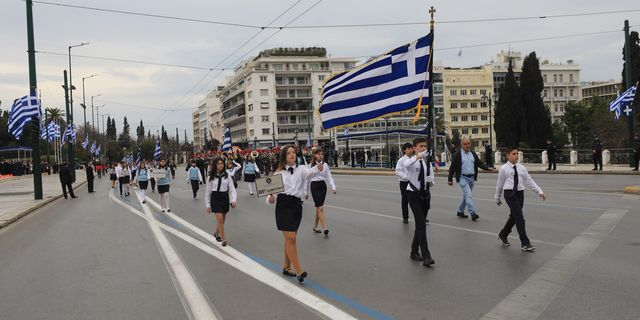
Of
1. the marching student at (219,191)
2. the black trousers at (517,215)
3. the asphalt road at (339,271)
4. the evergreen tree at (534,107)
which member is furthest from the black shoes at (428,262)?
the evergreen tree at (534,107)

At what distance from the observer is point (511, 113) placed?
5778cm

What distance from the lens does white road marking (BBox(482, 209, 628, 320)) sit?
16.7 feet

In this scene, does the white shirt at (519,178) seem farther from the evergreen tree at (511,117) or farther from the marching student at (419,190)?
the evergreen tree at (511,117)

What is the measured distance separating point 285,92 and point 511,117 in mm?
54135

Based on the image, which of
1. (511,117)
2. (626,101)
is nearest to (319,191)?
(626,101)

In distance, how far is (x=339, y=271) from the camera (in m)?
6.99

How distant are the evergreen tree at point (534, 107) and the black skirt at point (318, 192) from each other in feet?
167

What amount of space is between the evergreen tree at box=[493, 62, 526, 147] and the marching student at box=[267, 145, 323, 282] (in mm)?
54272

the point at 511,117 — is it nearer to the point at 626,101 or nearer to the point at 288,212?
the point at 626,101

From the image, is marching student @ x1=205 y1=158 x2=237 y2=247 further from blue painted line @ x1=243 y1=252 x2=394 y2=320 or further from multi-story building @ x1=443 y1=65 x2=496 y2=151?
multi-story building @ x1=443 y1=65 x2=496 y2=151

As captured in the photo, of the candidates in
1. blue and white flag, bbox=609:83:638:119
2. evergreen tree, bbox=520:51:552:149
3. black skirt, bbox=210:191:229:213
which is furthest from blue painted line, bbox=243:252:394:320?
evergreen tree, bbox=520:51:552:149

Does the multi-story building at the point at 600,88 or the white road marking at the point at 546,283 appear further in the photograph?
the multi-story building at the point at 600,88

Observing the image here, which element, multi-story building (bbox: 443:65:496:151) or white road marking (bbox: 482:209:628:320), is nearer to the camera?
white road marking (bbox: 482:209:628:320)

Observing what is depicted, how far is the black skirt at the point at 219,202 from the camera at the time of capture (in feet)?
32.9
